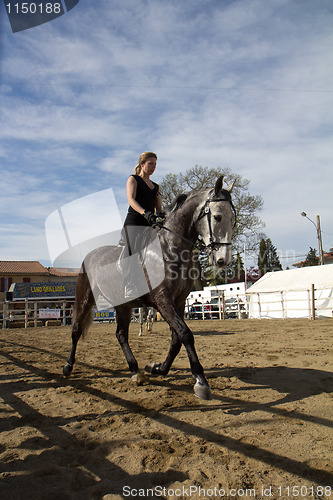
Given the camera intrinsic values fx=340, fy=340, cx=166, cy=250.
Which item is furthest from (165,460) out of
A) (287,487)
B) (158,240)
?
(158,240)

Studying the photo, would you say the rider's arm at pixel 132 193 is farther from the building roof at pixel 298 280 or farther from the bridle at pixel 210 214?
the building roof at pixel 298 280

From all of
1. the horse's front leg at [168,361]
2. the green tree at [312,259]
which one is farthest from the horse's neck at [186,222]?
the green tree at [312,259]

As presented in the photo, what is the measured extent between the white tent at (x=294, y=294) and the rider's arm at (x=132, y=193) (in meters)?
15.3

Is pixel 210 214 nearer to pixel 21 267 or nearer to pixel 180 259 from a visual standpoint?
pixel 180 259

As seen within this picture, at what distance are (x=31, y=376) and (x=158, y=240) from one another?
287 cm

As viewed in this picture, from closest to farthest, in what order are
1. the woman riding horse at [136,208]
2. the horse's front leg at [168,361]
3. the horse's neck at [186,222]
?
the horse's neck at [186,222] → the horse's front leg at [168,361] → the woman riding horse at [136,208]

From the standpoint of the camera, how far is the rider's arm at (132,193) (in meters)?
4.61

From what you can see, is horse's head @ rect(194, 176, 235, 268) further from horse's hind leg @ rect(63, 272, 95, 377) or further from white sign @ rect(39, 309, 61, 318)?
white sign @ rect(39, 309, 61, 318)

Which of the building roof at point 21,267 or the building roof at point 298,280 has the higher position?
the building roof at point 21,267

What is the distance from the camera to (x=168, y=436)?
2.73 m

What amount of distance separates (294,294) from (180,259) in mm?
18100

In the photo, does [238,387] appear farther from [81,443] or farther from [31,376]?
[31,376]

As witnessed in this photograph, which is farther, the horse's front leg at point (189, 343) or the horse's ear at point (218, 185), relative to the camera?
the horse's ear at point (218, 185)

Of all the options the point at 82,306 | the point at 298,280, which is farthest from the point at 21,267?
the point at 82,306
